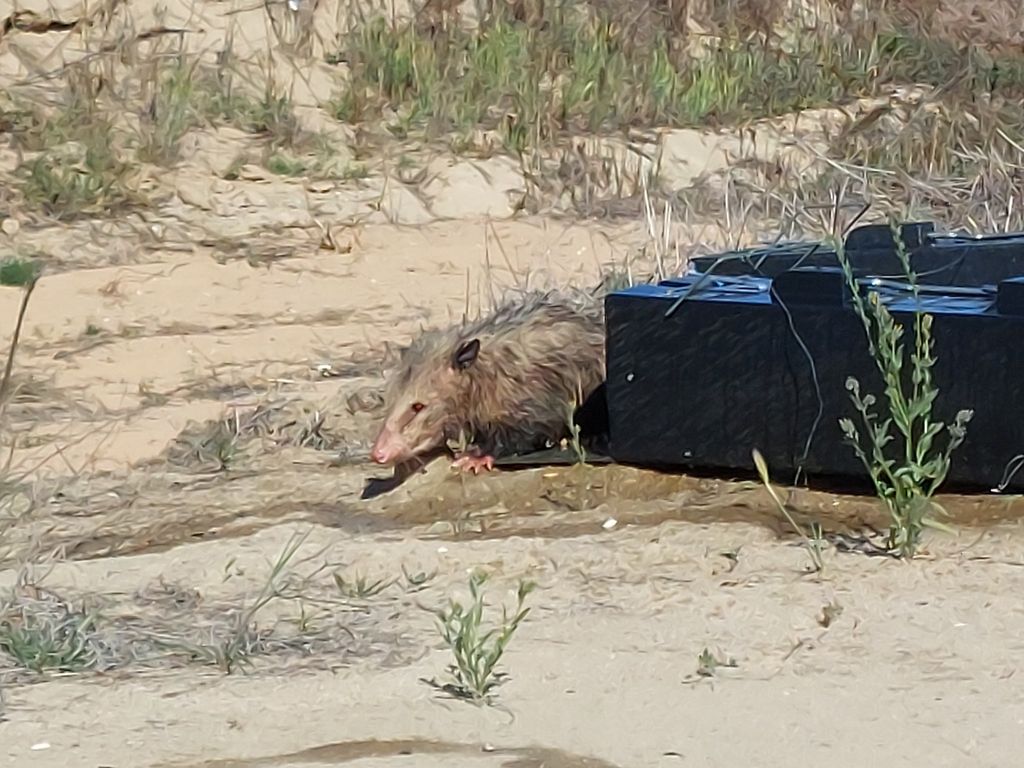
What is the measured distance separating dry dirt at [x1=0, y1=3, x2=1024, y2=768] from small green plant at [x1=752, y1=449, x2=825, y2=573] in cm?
5

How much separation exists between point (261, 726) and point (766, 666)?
1.14 metres

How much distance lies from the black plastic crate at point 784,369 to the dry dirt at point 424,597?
146 millimetres

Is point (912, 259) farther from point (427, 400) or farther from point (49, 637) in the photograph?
point (49, 637)

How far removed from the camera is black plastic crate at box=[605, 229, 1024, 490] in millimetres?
5102

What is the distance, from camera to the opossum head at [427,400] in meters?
6.16

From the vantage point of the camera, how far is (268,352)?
26.7ft

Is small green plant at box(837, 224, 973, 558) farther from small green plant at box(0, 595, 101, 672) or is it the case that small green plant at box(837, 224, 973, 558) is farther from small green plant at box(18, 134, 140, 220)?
small green plant at box(18, 134, 140, 220)

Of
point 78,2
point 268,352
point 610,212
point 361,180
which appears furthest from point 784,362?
point 78,2

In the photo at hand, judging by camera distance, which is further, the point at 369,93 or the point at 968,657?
the point at 369,93

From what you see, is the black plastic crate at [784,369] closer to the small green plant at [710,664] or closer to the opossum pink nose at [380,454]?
the opossum pink nose at [380,454]

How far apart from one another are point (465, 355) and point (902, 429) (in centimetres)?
186

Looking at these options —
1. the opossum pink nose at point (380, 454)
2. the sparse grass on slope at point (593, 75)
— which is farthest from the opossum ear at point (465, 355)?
the sparse grass on slope at point (593, 75)

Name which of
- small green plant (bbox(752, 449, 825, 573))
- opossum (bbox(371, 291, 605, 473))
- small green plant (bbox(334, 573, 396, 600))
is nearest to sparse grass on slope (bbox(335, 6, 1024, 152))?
opossum (bbox(371, 291, 605, 473))

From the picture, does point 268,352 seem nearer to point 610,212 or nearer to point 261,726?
point 610,212
